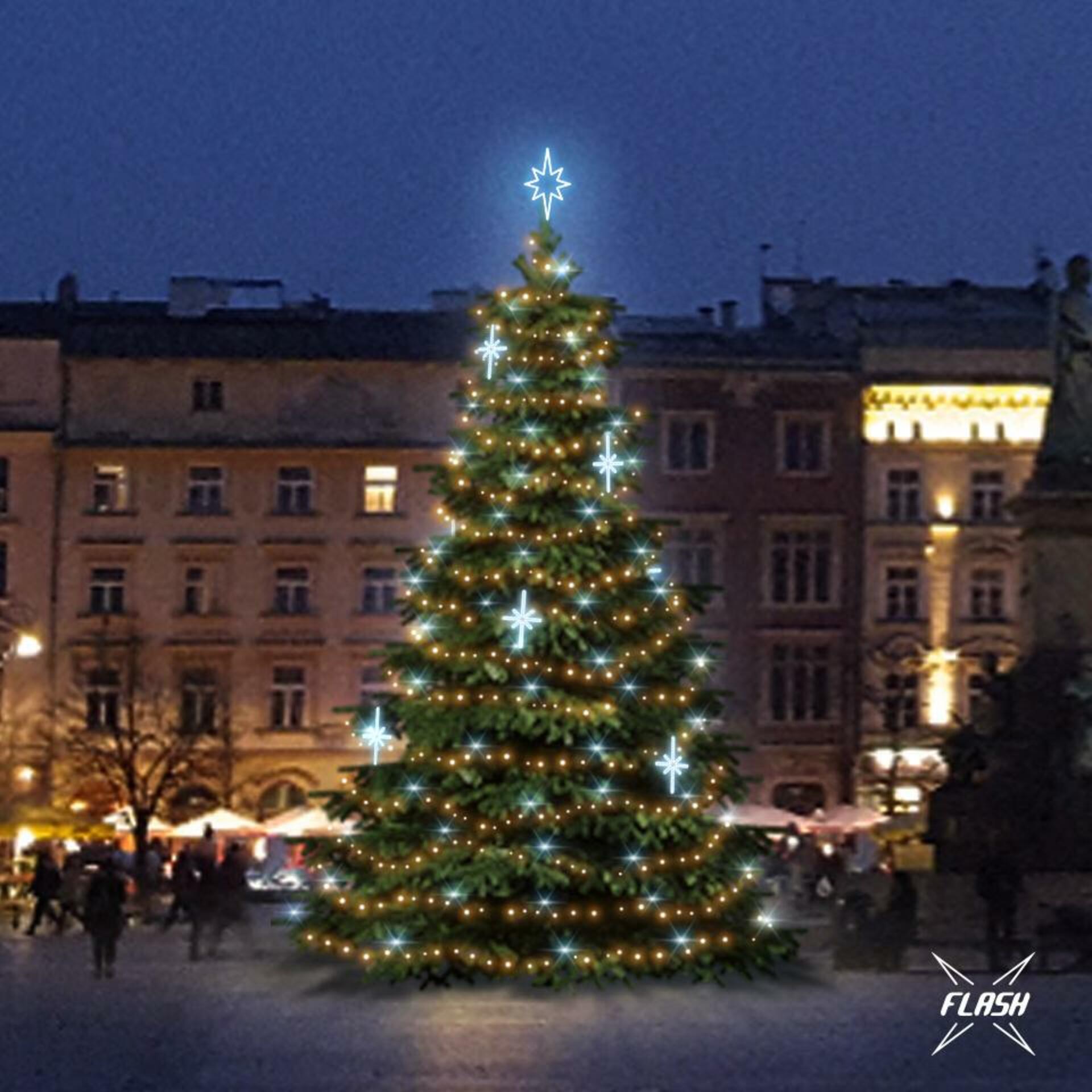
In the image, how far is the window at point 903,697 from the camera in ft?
227

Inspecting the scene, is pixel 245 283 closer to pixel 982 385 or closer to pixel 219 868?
pixel 982 385

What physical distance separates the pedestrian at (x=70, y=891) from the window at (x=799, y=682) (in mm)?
26557

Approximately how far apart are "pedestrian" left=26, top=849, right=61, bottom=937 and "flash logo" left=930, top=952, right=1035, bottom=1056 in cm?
1582

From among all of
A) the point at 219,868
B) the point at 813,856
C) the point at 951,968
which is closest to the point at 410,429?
the point at 813,856

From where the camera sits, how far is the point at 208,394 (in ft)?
231

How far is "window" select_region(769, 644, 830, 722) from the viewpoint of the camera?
70312 mm

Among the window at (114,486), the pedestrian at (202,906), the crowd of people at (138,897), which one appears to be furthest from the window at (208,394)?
the pedestrian at (202,906)

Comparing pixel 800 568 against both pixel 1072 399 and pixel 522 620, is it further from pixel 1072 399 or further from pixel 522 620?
pixel 522 620

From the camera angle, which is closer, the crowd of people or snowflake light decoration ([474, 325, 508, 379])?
snowflake light decoration ([474, 325, 508, 379])

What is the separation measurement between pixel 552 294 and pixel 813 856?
94.7 feet

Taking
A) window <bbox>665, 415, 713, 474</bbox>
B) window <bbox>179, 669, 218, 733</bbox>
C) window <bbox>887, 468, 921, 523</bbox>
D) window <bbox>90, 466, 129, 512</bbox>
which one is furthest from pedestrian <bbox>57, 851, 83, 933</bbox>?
window <bbox>887, 468, 921, 523</bbox>

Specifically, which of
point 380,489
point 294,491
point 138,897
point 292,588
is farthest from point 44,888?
point 380,489

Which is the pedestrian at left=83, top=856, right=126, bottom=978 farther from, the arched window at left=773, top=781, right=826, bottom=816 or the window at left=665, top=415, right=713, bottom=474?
the window at left=665, top=415, right=713, bottom=474

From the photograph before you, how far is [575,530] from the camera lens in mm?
24938
